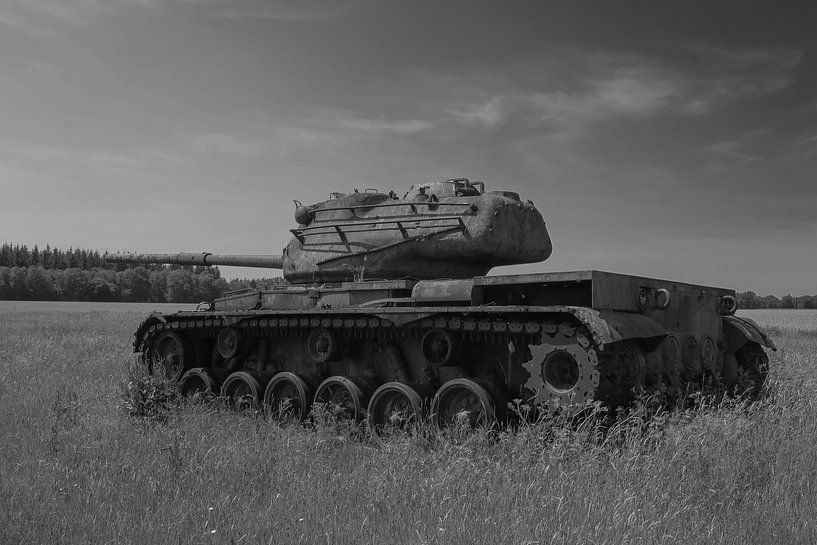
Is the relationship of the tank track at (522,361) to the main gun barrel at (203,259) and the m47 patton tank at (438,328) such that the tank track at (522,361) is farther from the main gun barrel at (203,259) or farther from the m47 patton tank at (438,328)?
the main gun barrel at (203,259)

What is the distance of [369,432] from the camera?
8.89 metres

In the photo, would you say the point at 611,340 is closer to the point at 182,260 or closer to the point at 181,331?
the point at 181,331

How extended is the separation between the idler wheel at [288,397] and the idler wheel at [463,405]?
7.52 feet

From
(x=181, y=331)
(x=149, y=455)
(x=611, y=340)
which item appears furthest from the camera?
(x=181, y=331)

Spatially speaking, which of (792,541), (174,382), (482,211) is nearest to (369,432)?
(482,211)

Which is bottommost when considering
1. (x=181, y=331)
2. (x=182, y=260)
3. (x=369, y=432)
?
(x=369, y=432)

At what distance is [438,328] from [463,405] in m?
0.93

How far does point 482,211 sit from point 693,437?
4171 mm

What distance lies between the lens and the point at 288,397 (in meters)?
10.5

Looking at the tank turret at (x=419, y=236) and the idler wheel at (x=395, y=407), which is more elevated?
the tank turret at (x=419, y=236)

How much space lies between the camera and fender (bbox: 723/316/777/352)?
10.6 m

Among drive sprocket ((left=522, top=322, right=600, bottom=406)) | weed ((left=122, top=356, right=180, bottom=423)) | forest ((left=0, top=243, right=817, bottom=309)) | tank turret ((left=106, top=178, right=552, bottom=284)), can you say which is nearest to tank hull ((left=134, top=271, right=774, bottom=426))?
drive sprocket ((left=522, top=322, right=600, bottom=406))

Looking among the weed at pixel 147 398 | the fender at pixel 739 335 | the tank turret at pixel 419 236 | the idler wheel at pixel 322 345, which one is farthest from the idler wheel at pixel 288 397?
the fender at pixel 739 335

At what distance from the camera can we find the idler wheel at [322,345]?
10039 millimetres
